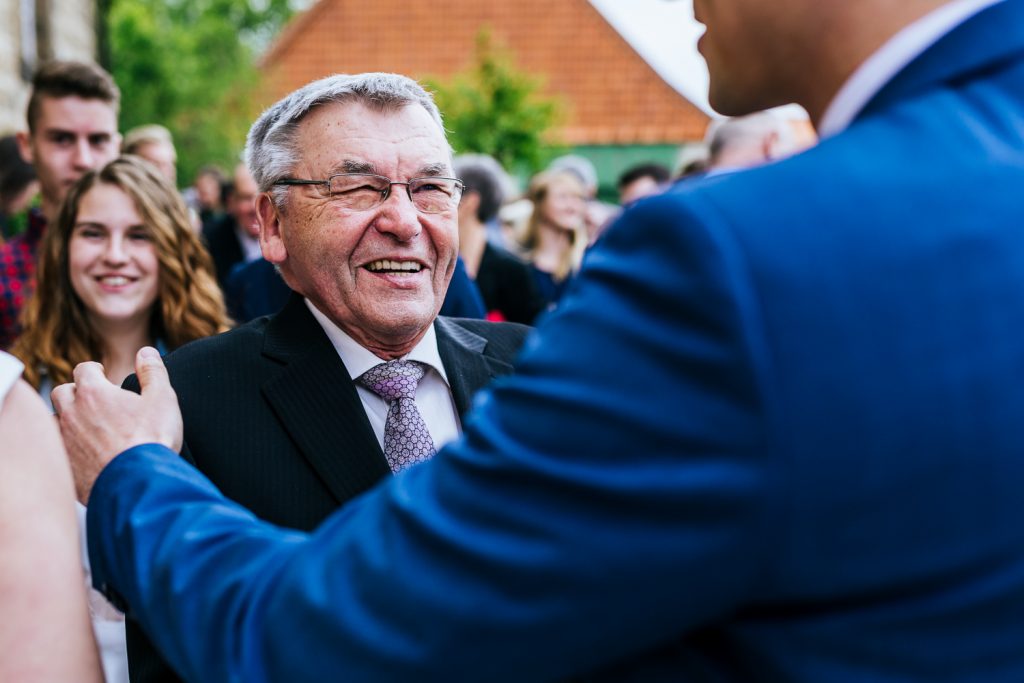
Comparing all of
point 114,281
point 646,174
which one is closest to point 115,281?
point 114,281

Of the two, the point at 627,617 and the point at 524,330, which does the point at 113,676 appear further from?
the point at 524,330

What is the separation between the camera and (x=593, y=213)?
31.9 ft

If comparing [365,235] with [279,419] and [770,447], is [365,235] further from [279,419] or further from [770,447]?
[770,447]

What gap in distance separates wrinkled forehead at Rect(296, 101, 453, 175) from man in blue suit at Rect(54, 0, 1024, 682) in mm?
1632

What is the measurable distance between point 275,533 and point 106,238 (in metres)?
3.06

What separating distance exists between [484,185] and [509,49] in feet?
76.3

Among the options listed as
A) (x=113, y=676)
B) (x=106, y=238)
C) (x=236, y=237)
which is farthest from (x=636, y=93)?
(x=113, y=676)

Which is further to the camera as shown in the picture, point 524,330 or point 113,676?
point 524,330

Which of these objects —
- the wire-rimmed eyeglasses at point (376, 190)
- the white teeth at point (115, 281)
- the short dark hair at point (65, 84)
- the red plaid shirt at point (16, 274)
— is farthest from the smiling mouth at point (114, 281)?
the short dark hair at point (65, 84)

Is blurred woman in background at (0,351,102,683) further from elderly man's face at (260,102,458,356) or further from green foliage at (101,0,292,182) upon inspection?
green foliage at (101,0,292,182)

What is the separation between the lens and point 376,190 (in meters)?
2.72

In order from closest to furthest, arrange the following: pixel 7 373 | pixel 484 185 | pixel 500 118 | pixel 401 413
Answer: pixel 7 373, pixel 401 413, pixel 484 185, pixel 500 118

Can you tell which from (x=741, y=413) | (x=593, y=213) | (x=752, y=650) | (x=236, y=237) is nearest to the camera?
(x=741, y=413)

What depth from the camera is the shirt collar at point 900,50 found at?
1111 millimetres
